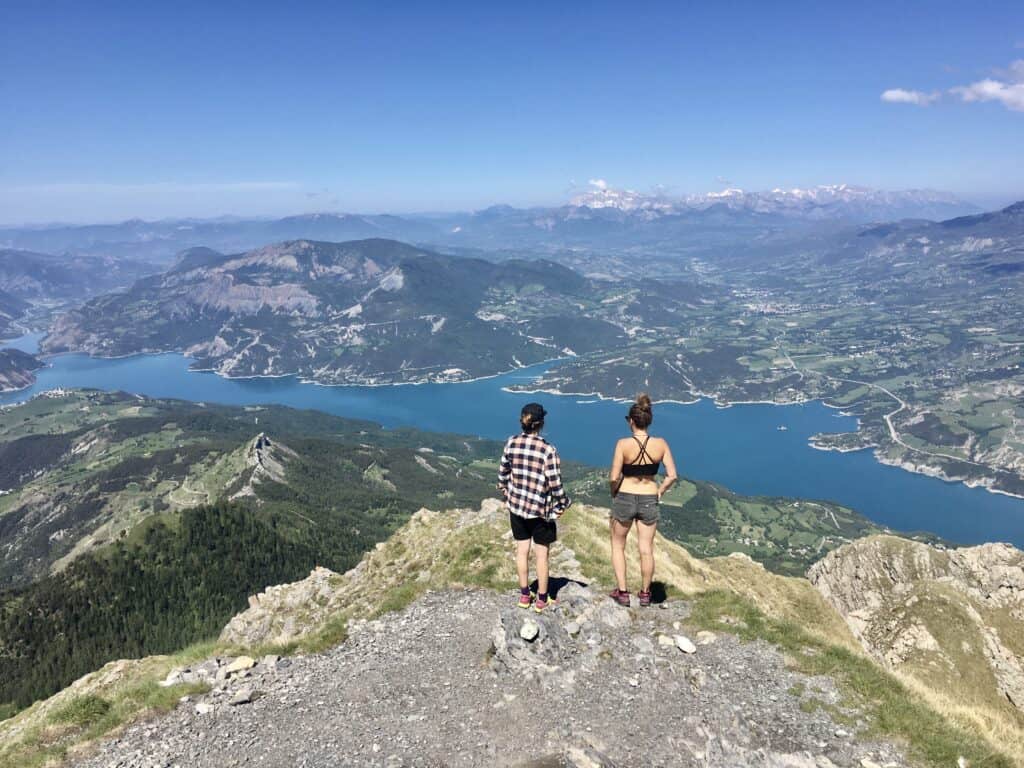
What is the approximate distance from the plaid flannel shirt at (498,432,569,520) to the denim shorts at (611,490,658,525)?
1.94m

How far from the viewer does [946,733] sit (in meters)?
11.1

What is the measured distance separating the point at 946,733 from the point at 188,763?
1530 cm

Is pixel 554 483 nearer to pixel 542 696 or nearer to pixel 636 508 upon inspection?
pixel 636 508

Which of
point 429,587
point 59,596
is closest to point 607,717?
point 429,587

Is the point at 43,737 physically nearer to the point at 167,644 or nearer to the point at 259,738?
the point at 259,738

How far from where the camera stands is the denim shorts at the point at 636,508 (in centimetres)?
1514

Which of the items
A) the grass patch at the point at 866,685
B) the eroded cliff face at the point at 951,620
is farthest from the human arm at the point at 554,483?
the eroded cliff face at the point at 951,620

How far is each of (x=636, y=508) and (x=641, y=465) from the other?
135 centimetres

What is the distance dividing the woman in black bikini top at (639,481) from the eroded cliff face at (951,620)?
434 inches

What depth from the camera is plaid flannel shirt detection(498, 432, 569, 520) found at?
46.3ft

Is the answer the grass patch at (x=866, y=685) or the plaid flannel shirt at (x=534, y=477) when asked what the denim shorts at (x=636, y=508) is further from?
the grass patch at (x=866, y=685)

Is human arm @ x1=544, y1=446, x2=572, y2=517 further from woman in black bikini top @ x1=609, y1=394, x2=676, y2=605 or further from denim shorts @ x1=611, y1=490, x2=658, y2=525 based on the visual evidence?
denim shorts @ x1=611, y1=490, x2=658, y2=525

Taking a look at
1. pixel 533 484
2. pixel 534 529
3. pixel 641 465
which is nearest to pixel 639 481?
pixel 641 465

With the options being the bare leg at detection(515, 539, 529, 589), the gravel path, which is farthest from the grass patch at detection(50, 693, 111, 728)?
the bare leg at detection(515, 539, 529, 589)
